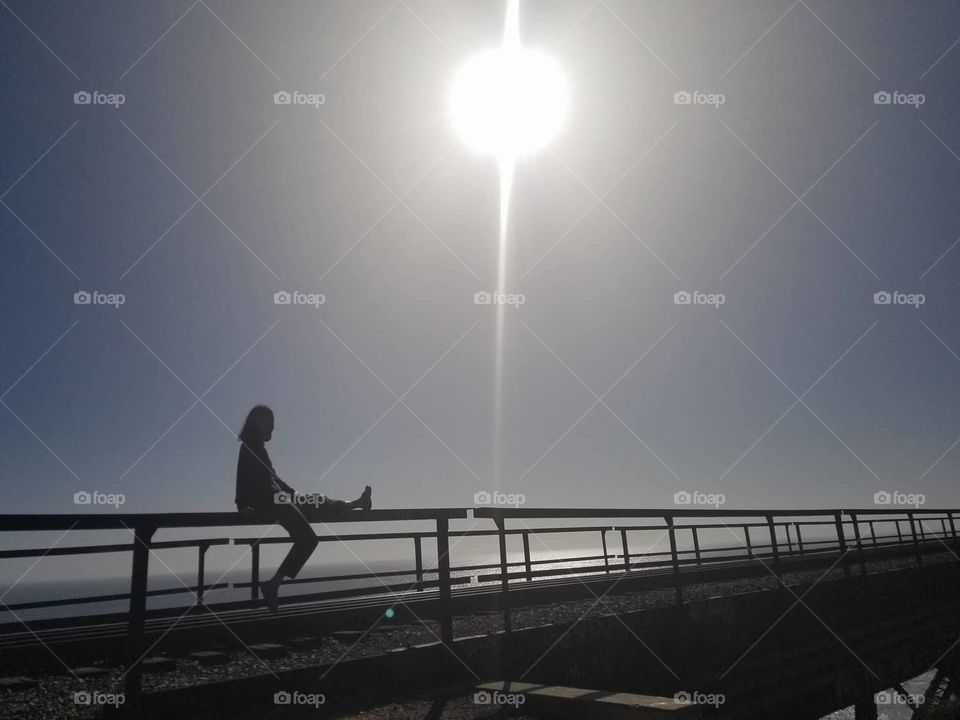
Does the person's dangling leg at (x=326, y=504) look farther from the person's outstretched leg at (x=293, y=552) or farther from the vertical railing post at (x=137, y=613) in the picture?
the vertical railing post at (x=137, y=613)

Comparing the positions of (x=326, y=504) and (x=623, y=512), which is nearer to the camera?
(x=326, y=504)

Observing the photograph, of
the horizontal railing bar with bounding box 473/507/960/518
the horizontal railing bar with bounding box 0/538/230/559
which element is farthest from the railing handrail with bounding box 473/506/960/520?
the horizontal railing bar with bounding box 0/538/230/559

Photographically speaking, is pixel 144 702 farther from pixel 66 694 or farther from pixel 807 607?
pixel 807 607

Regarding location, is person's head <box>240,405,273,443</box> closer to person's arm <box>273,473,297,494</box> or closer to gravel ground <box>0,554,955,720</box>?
person's arm <box>273,473,297,494</box>

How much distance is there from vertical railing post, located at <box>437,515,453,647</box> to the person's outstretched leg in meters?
1.02

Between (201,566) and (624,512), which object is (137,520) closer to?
(201,566)

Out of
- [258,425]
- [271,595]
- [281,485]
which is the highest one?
[258,425]

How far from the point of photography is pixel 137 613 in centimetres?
389

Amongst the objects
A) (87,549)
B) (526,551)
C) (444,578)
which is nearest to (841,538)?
(526,551)

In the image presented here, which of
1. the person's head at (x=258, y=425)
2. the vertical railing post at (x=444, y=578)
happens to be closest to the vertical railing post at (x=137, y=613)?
the person's head at (x=258, y=425)

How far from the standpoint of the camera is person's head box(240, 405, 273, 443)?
591 centimetres

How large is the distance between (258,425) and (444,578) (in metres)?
2.18

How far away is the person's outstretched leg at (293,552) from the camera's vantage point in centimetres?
517

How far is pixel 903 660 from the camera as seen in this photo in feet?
28.0
